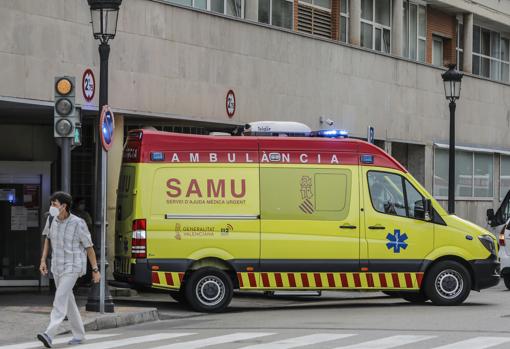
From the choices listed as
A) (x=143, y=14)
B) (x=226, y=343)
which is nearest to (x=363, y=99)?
(x=143, y=14)

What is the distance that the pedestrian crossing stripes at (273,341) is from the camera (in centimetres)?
1270

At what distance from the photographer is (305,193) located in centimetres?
Result: 1755

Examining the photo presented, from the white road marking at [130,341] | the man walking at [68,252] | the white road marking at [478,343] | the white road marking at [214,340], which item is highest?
the man walking at [68,252]

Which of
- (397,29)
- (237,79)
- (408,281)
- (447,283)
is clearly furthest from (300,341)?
(397,29)

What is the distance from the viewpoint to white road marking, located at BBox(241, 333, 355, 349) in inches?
499

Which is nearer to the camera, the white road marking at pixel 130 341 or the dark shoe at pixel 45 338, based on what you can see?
the dark shoe at pixel 45 338

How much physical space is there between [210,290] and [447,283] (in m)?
3.88

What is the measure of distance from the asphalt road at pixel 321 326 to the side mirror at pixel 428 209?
4.68 feet

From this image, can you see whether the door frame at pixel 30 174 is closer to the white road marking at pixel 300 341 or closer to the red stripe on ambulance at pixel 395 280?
the red stripe on ambulance at pixel 395 280

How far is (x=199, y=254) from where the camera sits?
17062 mm

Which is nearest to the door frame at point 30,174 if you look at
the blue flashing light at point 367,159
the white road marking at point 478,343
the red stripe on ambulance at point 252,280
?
the red stripe on ambulance at point 252,280

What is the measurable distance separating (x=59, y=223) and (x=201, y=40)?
10196 mm

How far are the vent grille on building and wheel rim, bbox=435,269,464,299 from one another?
34.8ft

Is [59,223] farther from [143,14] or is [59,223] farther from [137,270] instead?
[143,14]
